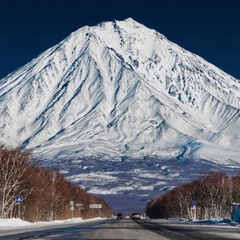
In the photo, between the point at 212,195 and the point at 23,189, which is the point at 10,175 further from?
the point at 212,195

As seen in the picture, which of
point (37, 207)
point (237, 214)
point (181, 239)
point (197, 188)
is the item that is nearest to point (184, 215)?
point (197, 188)

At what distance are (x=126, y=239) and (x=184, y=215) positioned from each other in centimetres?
12134

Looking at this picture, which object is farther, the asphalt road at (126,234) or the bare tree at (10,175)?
the bare tree at (10,175)

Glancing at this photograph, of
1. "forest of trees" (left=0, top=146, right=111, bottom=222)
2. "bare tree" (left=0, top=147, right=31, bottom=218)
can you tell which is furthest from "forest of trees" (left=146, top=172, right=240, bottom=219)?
"bare tree" (left=0, top=147, right=31, bottom=218)

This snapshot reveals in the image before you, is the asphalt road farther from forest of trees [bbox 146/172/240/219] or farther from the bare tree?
forest of trees [bbox 146/172/240/219]

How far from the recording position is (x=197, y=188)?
13400cm

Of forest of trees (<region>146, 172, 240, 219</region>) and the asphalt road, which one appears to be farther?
forest of trees (<region>146, 172, 240, 219</region>)

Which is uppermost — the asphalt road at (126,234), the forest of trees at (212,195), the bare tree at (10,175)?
the forest of trees at (212,195)

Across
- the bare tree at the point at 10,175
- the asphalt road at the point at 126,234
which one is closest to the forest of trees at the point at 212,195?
the bare tree at the point at 10,175

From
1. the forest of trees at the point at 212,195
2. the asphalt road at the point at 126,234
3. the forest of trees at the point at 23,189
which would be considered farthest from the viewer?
the forest of trees at the point at 212,195

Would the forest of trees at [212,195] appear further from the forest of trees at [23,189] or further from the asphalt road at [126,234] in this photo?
the asphalt road at [126,234]

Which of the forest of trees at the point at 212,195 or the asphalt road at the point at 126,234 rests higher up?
the forest of trees at the point at 212,195

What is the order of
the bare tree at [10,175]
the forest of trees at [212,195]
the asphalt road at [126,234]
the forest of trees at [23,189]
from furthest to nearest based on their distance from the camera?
the forest of trees at [212,195] < the forest of trees at [23,189] < the bare tree at [10,175] < the asphalt road at [126,234]

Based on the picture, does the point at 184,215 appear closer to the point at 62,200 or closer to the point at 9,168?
the point at 62,200
